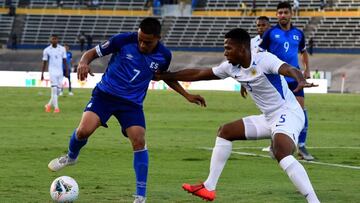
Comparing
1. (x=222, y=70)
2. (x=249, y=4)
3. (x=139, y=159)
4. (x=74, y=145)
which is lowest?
(x=249, y=4)

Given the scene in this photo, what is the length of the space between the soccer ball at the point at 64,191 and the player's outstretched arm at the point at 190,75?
197cm

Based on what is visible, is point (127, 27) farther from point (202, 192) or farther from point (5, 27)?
point (202, 192)

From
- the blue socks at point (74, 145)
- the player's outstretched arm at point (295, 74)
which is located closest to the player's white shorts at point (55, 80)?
the blue socks at point (74, 145)

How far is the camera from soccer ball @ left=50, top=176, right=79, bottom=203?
426 inches

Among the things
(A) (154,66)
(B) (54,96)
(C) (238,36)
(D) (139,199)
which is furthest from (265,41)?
(B) (54,96)

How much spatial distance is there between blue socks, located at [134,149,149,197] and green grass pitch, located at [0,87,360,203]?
1.10ft

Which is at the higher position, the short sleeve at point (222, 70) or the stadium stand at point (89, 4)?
the short sleeve at point (222, 70)

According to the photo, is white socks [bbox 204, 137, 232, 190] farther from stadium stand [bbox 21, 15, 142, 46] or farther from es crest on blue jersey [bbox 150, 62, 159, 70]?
stadium stand [bbox 21, 15, 142, 46]

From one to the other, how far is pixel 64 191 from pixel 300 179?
2.60 meters

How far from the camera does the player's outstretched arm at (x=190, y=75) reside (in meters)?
11.7

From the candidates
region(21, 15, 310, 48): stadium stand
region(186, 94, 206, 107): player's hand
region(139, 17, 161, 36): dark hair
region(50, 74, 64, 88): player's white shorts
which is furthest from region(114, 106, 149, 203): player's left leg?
region(21, 15, 310, 48): stadium stand

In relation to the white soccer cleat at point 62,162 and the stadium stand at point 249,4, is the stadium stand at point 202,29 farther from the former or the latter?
the white soccer cleat at point 62,162

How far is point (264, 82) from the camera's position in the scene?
36.7ft

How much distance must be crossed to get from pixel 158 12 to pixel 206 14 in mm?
4520
